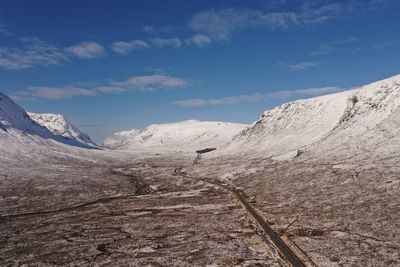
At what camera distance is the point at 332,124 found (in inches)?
4956

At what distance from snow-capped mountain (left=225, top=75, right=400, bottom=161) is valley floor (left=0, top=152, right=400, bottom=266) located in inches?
736

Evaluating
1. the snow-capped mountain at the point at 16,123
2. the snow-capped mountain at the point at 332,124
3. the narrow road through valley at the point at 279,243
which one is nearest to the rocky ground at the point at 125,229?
the narrow road through valley at the point at 279,243

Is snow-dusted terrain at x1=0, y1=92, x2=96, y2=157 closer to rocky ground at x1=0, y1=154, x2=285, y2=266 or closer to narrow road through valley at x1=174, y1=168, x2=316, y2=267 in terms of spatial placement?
rocky ground at x1=0, y1=154, x2=285, y2=266

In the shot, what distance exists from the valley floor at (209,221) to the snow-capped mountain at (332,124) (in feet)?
61.3

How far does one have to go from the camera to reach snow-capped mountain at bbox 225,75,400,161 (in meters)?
84.8

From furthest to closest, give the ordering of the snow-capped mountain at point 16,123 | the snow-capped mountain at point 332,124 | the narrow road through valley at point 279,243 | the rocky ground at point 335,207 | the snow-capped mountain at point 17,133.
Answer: the snow-capped mountain at point 16,123 → the snow-capped mountain at point 17,133 → the snow-capped mountain at point 332,124 → the rocky ground at point 335,207 → the narrow road through valley at point 279,243

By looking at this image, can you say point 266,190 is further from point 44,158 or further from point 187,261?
point 44,158

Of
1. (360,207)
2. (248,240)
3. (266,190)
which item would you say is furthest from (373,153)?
(248,240)

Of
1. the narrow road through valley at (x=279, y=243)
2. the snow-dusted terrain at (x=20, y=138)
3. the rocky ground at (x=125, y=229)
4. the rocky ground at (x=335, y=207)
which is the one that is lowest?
the rocky ground at (x=125, y=229)

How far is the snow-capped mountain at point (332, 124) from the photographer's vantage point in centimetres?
8484

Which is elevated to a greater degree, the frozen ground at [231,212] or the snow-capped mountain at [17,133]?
the snow-capped mountain at [17,133]

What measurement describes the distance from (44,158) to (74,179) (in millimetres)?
51339

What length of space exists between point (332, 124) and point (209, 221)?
9632 cm

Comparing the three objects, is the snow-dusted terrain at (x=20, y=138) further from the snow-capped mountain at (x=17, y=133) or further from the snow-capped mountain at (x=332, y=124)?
the snow-capped mountain at (x=332, y=124)
